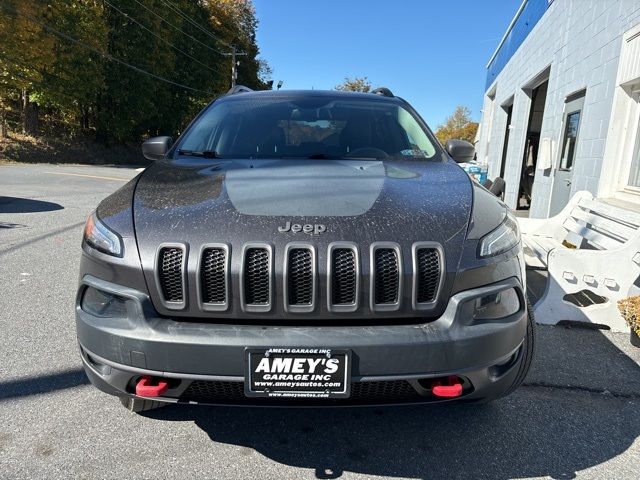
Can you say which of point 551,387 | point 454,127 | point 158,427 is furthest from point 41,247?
point 454,127

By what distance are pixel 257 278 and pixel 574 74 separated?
25.0 feet

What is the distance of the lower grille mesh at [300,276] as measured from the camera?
178cm

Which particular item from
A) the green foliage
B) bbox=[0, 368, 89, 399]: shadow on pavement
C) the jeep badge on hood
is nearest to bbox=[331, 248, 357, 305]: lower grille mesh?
the jeep badge on hood

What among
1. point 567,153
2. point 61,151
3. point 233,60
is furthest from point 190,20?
point 567,153

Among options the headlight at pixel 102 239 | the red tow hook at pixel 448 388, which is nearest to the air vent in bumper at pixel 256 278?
the headlight at pixel 102 239

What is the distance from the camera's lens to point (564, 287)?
3.86 meters

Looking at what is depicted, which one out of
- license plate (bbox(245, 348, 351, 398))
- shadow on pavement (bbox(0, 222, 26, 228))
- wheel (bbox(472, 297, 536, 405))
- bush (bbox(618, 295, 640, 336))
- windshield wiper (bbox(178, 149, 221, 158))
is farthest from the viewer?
shadow on pavement (bbox(0, 222, 26, 228))

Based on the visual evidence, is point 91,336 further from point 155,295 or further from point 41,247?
point 41,247

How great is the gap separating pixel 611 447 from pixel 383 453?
3.70 ft

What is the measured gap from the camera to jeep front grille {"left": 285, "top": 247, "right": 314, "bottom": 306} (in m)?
1.78

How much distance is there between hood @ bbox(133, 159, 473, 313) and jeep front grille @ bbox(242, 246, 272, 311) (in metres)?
0.05

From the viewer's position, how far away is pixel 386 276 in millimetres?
1798

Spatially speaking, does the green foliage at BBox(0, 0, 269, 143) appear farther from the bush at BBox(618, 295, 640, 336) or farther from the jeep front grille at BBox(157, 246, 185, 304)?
the bush at BBox(618, 295, 640, 336)

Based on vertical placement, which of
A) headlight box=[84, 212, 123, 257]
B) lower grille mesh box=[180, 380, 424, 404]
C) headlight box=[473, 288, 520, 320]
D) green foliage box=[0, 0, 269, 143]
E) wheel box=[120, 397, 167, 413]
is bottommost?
wheel box=[120, 397, 167, 413]
